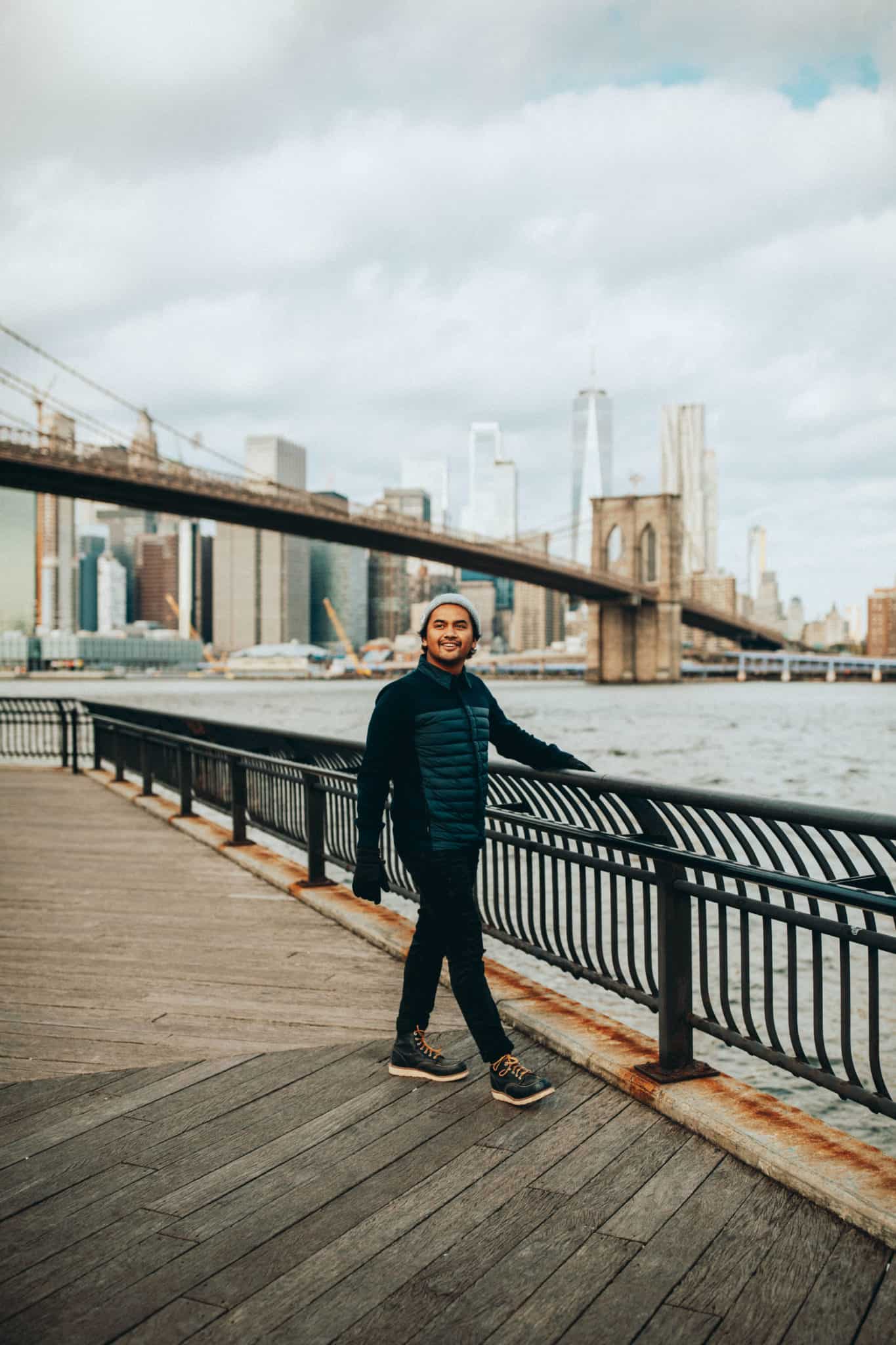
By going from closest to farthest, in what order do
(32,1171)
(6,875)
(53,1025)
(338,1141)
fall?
1. (32,1171)
2. (338,1141)
3. (53,1025)
4. (6,875)

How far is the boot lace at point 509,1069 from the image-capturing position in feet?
10.3

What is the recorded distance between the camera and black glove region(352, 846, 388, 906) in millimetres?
3176

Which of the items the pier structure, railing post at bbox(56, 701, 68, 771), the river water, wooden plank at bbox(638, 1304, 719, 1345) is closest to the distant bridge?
the river water

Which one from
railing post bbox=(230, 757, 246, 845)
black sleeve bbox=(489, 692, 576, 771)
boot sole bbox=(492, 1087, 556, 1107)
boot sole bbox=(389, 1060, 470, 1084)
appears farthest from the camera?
railing post bbox=(230, 757, 246, 845)

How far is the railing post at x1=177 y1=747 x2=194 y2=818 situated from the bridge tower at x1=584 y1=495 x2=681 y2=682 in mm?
67037

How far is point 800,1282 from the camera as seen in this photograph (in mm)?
2203

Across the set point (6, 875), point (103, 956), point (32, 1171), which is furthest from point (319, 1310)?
point (6, 875)

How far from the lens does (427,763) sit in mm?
3191

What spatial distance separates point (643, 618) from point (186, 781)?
73.3 meters

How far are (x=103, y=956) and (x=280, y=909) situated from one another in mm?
1194

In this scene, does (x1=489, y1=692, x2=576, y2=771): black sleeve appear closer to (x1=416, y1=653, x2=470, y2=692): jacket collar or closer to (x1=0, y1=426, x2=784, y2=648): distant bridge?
(x1=416, y1=653, x2=470, y2=692): jacket collar

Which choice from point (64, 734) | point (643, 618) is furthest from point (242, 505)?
point (643, 618)

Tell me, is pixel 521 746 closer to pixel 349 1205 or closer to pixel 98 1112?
pixel 349 1205

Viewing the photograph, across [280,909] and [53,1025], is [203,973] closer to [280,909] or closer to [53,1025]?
[53,1025]
